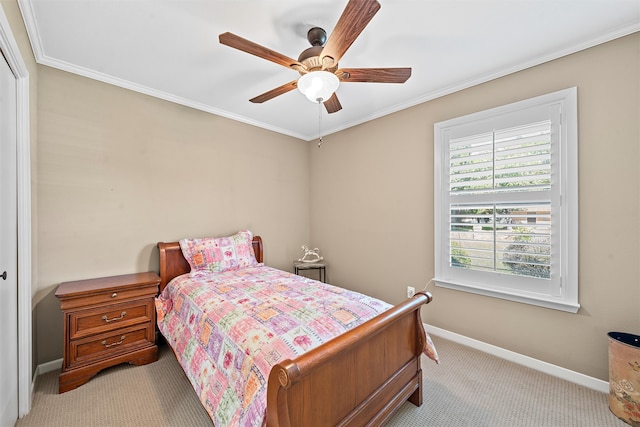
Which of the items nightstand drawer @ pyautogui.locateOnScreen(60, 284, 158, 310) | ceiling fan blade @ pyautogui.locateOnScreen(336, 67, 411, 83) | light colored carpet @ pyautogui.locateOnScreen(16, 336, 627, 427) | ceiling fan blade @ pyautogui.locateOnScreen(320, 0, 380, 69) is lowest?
light colored carpet @ pyautogui.locateOnScreen(16, 336, 627, 427)

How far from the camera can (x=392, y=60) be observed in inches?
88.8

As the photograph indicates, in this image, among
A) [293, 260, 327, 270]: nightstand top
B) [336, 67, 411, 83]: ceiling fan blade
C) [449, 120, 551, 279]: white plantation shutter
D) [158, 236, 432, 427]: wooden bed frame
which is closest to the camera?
[158, 236, 432, 427]: wooden bed frame

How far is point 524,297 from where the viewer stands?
2.31 metres

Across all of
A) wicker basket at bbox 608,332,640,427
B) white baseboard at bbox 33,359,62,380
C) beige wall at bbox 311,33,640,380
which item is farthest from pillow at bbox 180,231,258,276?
wicker basket at bbox 608,332,640,427

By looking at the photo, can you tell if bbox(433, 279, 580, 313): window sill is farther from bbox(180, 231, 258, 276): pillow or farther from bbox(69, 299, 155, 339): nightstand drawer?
bbox(69, 299, 155, 339): nightstand drawer

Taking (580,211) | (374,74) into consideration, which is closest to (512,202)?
(580,211)

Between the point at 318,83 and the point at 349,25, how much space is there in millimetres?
420

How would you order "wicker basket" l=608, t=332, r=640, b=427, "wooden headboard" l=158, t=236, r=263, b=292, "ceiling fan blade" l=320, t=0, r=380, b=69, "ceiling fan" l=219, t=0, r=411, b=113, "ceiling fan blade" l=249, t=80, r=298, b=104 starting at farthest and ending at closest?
"wooden headboard" l=158, t=236, r=263, b=292
"ceiling fan blade" l=249, t=80, r=298, b=104
"wicker basket" l=608, t=332, r=640, b=427
"ceiling fan" l=219, t=0, r=411, b=113
"ceiling fan blade" l=320, t=0, r=380, b=69

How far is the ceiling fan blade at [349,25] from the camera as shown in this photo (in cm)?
128

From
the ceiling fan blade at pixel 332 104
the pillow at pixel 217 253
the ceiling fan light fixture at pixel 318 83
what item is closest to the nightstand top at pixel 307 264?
the pillow at pixel 217 253

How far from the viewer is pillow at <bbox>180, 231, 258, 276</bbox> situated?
9.24 ft

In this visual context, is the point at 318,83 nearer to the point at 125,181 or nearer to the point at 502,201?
the point at 502,201

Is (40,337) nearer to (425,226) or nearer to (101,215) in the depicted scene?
(101,215)

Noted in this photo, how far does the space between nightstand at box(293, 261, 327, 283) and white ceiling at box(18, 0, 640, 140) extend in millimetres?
2300
